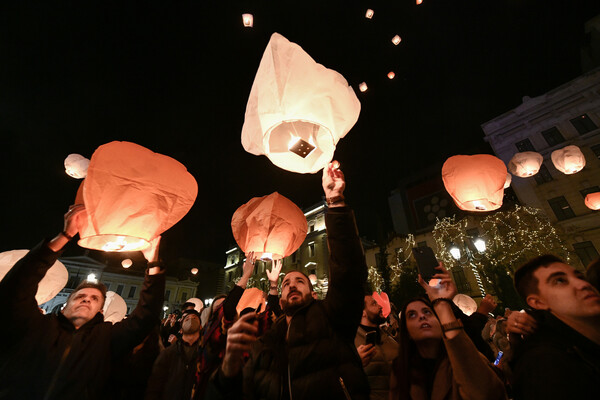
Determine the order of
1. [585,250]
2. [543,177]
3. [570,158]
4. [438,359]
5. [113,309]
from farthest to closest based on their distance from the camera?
1. [543,177]
2. [585,250]
3. [570,158]
4. [113,309]
5. [438,359]

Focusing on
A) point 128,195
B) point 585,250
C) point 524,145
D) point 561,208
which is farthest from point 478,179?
point 524,145

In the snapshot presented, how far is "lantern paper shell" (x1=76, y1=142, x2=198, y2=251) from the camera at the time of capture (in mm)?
1807

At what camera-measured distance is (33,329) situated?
2.18 metres

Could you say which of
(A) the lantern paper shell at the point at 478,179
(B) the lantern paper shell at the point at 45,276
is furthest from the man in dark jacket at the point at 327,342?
(B) the lantern paper shell at the point at 45,276

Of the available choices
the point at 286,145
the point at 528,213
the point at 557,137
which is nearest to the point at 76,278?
the point at 286,145

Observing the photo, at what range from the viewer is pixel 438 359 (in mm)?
2178

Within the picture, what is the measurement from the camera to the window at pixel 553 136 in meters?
19.7

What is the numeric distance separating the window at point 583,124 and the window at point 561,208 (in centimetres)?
584

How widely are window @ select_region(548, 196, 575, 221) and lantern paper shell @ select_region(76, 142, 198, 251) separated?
83.9 ft

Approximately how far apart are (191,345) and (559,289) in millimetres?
4269

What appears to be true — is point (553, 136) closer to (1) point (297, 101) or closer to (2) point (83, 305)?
(1) point (297, 101)

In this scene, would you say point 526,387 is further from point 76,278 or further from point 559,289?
point 76,278

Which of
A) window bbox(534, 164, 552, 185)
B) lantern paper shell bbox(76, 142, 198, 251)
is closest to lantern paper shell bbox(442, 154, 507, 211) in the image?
lantern paper shell bbox(76, 142, 198, 251)

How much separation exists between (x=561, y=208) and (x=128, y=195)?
26243 mm
